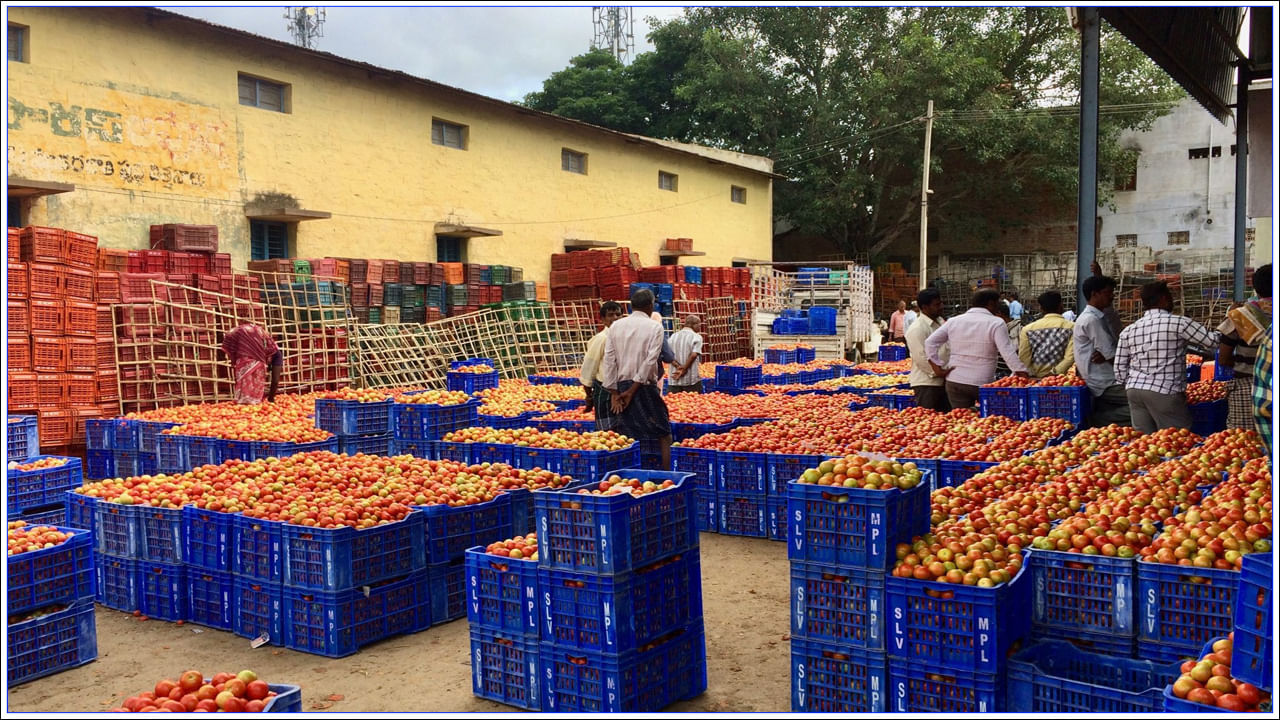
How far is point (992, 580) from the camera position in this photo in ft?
14.0

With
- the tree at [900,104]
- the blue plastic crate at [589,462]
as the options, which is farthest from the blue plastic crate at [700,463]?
the tree at [900,104]

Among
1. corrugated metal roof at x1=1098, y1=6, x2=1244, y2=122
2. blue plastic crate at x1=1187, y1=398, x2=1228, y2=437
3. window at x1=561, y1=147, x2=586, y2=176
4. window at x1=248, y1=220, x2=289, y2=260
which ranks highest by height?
window at x1=561, y1=147, x2=586, y2=176

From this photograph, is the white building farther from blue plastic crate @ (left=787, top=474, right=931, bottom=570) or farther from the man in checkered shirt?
blue plastic crate @ (left=787, top=474, right=931, bottom=570)

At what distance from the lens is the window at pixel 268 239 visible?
64.2 feet

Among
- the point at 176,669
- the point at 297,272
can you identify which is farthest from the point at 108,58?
the point at 176,669

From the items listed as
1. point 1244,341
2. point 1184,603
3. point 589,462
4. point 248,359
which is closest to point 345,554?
point 589,462

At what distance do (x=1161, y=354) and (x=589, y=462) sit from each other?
504cm

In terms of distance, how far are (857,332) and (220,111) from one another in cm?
1789

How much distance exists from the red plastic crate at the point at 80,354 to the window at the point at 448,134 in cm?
1136

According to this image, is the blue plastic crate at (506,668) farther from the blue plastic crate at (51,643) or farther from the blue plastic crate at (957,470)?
the blue plastic crate at (957,470)

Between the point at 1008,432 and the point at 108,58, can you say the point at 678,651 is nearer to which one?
the point at 1008,432

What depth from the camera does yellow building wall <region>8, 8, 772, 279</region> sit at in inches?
636

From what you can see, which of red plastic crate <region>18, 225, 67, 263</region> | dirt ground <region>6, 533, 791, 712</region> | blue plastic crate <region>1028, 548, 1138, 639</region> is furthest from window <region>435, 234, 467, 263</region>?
blue plastic crate <region>1028, 548, 1138, 639</region>

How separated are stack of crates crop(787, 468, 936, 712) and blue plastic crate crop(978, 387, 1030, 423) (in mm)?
5789
